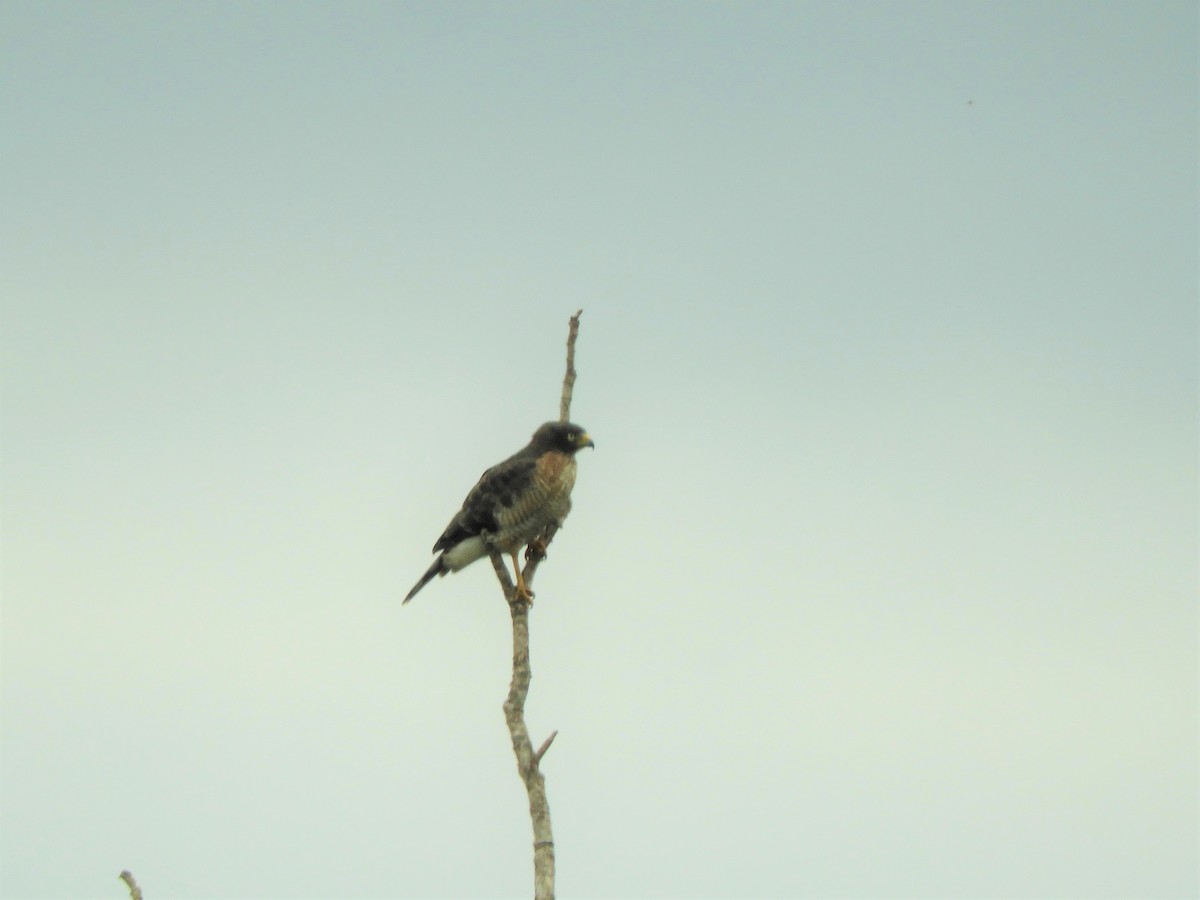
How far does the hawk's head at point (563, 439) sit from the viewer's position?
14.8m

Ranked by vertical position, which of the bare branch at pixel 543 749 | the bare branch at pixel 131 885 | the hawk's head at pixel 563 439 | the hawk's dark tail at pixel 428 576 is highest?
the hawk's head at pixel 563 439

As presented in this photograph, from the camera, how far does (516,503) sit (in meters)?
14.2

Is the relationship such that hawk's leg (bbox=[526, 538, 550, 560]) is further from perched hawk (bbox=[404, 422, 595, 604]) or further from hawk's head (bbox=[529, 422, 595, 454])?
hawk's head (bbox=[529, 422, 595, 454])

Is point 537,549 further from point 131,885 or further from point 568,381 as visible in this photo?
point 131,885

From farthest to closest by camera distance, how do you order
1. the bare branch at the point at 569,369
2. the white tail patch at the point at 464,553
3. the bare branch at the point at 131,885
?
the white tail patch at the point at 464,553
the bare branch at the point at 569,369
the bare branch at the point at 131,885

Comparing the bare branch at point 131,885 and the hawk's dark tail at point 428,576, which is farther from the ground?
the hawk's dark tail at point 428,576

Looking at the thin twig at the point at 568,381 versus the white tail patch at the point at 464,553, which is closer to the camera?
the thin twig at the point at 568,381

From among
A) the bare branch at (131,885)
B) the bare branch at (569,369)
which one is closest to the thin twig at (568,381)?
the bare branch at (569,369)

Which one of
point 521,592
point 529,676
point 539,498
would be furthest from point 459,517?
point 529,676

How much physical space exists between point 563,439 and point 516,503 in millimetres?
983

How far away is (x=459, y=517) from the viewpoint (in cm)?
1467

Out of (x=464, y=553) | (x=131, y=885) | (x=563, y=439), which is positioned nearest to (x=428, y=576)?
(x=464, y=553)

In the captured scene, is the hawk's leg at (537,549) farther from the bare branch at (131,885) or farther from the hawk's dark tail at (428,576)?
the bare branch at (131,885)

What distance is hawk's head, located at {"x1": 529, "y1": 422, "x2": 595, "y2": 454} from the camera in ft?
48.4
